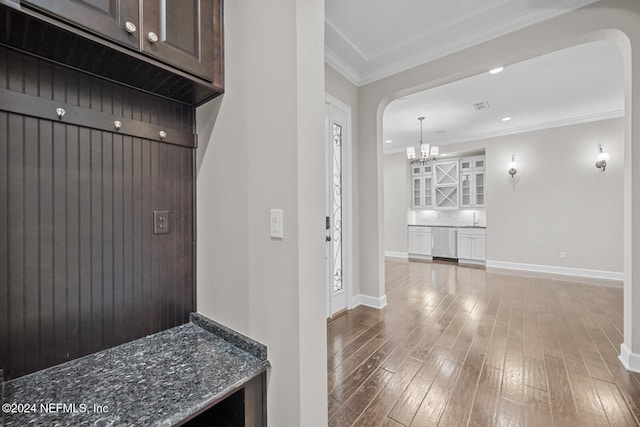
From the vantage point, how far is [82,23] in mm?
862

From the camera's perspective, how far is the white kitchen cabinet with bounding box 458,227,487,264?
618cm

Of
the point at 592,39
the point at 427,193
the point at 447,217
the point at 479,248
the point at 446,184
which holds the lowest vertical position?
the point at 479,248

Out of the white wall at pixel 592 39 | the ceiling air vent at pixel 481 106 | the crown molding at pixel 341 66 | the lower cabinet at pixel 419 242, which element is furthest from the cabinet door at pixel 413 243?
the crown molding at pixel 341 66

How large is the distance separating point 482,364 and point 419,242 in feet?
16.7

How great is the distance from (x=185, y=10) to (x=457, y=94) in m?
3.96

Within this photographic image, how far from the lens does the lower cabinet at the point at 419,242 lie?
6953mm

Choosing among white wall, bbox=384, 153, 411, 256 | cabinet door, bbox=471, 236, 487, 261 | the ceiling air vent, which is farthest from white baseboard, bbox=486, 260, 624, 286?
the ceiling air vent

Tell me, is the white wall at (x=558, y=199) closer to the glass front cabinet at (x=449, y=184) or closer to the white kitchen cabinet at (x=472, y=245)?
the white kitchen cabinet at (x=472, y=245)

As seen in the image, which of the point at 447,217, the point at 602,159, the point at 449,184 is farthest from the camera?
the point at 447,217

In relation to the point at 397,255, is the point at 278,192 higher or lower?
higher

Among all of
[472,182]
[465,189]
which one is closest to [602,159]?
[472,182]

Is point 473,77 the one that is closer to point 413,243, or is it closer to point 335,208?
point 335,208

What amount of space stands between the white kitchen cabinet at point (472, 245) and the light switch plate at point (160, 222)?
21.8 ft

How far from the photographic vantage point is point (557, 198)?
530cm
